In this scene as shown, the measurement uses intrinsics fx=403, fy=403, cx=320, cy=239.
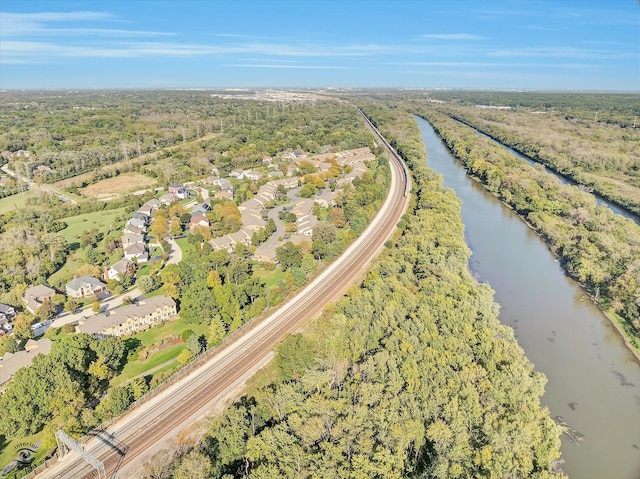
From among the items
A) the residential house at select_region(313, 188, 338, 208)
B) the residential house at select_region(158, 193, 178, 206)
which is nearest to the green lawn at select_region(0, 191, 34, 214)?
the residential house at select_region(158, 193, 178, 206)

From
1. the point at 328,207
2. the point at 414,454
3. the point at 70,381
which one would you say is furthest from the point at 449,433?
the point at 328,207

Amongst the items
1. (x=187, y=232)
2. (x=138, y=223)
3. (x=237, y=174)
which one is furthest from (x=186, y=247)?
(x=237, y=174)

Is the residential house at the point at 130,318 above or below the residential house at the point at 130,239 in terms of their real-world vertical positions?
below

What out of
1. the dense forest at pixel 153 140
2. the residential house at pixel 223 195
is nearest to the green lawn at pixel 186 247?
the residential house at pixel 223 195

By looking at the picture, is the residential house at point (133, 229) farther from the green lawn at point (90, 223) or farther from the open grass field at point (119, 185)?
the open grass field at point (119, 185)

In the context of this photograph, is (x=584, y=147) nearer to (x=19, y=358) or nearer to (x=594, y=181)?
(x=594, y=181)

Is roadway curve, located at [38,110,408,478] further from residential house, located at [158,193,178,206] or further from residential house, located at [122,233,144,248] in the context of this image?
residential house, located at [158,193,178,206]
